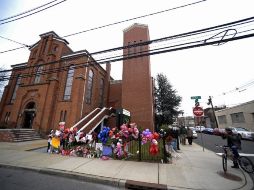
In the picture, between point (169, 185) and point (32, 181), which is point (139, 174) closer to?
point (169, 185)

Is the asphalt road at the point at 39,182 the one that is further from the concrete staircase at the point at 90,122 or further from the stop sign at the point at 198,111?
the concrete staircase at the point at 90,122

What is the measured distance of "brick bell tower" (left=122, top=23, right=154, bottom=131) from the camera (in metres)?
21.3

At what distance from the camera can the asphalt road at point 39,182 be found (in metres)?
4.80

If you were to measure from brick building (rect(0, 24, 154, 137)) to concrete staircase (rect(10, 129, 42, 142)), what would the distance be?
945 millimetres

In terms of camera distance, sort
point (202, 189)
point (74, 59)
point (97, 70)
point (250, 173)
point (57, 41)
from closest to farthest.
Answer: point (202, 189)
point (250, 173)
point (74, 59)
point (57, 41)
point (97, 70)

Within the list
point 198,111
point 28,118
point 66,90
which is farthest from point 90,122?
point 198,111

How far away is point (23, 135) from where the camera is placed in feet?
54.2

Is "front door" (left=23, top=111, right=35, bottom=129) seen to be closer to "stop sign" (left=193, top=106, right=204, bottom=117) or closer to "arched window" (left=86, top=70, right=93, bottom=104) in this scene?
"arched window" (left=86, top=70, right=93, bottom=104)

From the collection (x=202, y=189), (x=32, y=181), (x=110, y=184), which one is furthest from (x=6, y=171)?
(x=202, y=189)

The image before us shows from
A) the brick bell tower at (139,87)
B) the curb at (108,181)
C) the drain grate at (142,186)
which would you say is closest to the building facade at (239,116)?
the brick bell tower at (139,87)

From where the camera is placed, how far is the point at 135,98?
22219 mm

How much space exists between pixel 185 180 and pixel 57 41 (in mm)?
25544

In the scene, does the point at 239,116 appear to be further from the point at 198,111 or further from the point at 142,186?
the point at 142,186

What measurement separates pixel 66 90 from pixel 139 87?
10610mm
